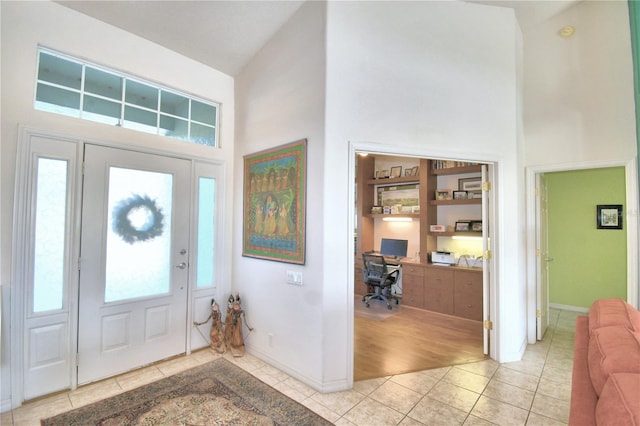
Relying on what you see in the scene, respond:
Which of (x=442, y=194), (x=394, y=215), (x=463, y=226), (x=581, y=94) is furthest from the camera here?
(x=394, y=215)

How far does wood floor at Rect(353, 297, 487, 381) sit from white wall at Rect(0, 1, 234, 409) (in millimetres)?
2890

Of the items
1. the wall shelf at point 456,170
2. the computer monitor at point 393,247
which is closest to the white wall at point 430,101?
the wall shelf at point 456,170

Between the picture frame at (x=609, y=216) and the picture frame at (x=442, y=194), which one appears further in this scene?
the picture frame at (x=442, y=194)

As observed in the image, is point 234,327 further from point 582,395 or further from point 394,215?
point 394,215

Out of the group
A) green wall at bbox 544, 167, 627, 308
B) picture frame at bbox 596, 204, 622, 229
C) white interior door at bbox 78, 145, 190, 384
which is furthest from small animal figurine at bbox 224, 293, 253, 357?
picture frame at bbox 596, 204, 622, 229

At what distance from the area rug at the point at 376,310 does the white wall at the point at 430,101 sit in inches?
67.6

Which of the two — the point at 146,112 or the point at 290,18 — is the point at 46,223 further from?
the point at 290,18

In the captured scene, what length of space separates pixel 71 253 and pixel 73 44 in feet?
5.99

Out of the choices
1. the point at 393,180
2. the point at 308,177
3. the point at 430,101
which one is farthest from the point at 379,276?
the point at 430,101

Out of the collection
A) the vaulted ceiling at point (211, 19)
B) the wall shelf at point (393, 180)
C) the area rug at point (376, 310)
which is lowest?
the area rug at point (376, 310)

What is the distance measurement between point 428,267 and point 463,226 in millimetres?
863

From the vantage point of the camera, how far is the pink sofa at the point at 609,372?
2.65 ft

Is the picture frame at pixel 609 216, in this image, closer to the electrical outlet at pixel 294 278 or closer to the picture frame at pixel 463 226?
the picture frame at pixel 463 226

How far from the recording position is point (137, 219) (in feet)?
9.35
